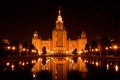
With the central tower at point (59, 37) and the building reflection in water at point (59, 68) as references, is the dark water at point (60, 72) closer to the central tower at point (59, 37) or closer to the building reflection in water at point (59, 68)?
the building reflection in water at point (59, 68)

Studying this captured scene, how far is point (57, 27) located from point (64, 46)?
16.0 meters

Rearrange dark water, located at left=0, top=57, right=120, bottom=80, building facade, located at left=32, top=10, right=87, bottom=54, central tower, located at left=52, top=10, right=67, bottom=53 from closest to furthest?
1. dark water, located at left=0, top=57, right=120, bottom=80
2. building facade, located at left=32, top=10, right=87, bottom=54
3. central tower, located at left=52, top=10, right=67, bottom=53

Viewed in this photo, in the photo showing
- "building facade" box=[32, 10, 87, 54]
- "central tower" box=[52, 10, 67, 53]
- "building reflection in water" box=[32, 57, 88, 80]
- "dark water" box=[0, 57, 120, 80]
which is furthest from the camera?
"central tower" box=[52, 10, 67, 53]

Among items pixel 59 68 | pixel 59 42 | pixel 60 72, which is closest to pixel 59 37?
pixel 59 42

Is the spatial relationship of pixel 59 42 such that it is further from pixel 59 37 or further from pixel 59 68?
pixel 59 68

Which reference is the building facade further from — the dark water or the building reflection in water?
the dark water

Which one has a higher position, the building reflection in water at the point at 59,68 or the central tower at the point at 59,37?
the central tower at the point at 59,37

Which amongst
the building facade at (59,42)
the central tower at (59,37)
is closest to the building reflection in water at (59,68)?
the building facade at (59,42)

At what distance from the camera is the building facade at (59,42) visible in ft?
508

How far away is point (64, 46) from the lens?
509 feet

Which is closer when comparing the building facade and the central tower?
the building facade

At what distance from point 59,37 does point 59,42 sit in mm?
3555

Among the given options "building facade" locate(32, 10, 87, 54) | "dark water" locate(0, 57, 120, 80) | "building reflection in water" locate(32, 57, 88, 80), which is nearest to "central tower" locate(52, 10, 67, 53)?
"building facade" locate(32, 10, 87, 54)

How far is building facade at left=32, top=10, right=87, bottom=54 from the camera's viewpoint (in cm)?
15475
